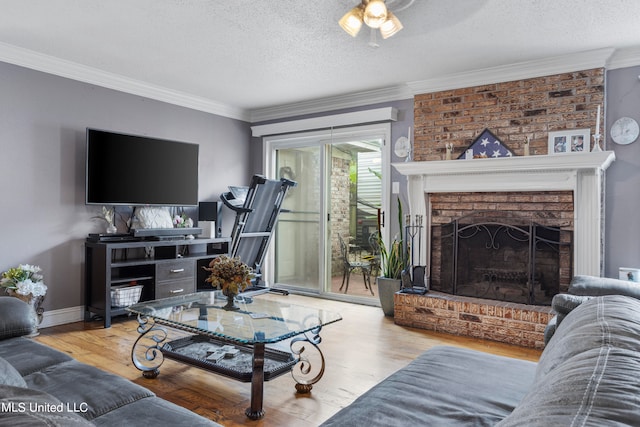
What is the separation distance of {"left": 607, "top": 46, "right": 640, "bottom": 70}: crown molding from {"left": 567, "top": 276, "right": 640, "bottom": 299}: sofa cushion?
2.05 meters

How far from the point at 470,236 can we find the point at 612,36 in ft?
6.51

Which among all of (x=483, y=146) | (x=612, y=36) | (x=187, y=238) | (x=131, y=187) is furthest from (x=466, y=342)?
(x=131, y=187)

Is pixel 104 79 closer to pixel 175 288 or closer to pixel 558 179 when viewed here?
pixel 175 288

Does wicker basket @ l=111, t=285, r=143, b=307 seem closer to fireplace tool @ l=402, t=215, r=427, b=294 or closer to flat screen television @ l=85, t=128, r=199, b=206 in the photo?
flat screen television @ l=85, t=128, r=199, b=206

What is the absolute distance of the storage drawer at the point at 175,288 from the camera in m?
4.34

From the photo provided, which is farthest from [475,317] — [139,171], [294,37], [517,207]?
[139,171]

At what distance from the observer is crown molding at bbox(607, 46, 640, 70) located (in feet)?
11.7

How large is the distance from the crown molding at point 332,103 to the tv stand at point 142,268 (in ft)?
6.18

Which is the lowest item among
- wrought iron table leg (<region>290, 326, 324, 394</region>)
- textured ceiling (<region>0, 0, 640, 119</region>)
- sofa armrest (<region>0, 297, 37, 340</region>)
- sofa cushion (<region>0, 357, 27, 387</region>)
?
wrought iron table leg (<region>290, 326, 324, 394</region>)

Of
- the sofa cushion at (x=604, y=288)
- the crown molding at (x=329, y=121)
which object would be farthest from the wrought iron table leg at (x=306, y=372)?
the crown molding at (x=329, y=121)

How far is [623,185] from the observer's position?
3623 millimetres

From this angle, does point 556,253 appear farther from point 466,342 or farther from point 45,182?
point 45,182

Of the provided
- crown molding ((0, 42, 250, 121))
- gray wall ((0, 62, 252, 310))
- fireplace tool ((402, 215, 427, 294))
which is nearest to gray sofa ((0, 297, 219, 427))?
gray wall ((0, 62, 252, 310))

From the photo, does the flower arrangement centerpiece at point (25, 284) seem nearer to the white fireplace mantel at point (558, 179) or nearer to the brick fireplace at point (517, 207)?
the brick fireplace at point (517, 207)
